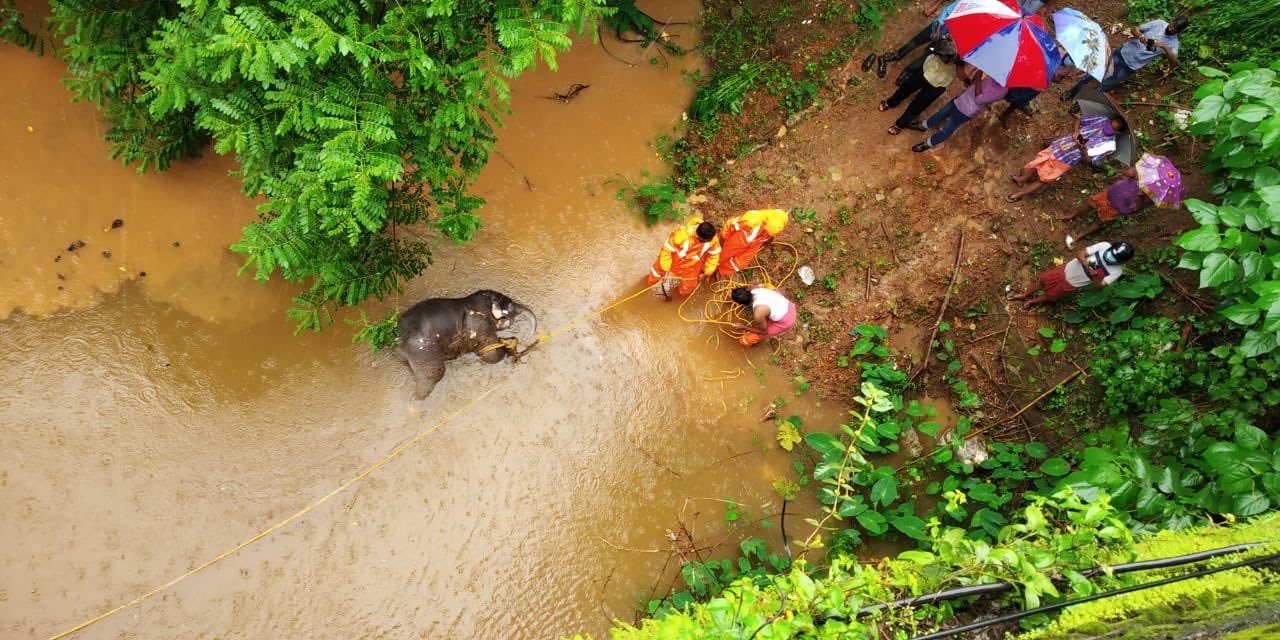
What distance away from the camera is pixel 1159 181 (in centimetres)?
521

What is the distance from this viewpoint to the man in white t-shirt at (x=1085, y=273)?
5.00 m

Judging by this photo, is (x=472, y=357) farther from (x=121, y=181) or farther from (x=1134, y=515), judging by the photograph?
(x=1134, y=515)

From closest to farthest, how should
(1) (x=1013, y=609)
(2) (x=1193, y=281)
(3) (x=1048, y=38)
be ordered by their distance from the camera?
(1) (x=1013, y=609), (3) (x=1048, y=38), (2) (x=1193, y=281)

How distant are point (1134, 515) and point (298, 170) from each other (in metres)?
5.68

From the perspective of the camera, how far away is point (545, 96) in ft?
21.0

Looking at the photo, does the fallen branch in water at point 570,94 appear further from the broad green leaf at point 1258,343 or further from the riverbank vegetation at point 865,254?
the broad green leaf at point 1258,343

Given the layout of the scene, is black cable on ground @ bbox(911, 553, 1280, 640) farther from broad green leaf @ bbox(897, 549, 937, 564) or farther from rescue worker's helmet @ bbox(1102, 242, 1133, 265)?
rescue worker's helmet @ bbox(1102, 242, 1133, 265)

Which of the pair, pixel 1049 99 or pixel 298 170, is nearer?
pixel 298 170

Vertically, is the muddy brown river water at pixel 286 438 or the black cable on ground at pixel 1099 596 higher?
the black cable on ground at pixel 1099 596

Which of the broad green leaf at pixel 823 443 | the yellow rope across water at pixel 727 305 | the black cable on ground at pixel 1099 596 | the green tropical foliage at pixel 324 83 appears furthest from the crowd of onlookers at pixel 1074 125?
the green tropical foliage at pixel 324 83

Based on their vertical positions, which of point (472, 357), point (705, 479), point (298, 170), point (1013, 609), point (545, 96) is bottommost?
point (705, 479)

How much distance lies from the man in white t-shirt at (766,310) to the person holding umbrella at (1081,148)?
8.66ft

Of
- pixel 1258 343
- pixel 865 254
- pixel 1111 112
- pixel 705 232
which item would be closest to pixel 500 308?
pixel 705 232

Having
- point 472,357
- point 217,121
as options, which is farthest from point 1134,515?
point 217,121
